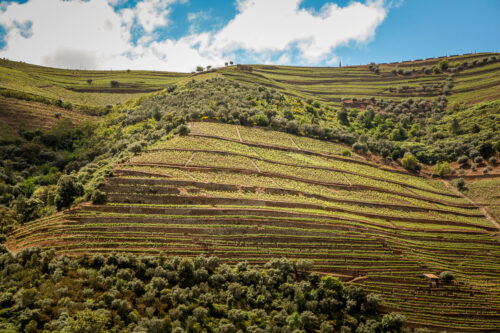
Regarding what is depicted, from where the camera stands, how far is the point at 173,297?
38.6 m

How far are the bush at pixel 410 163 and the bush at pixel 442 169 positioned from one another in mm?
4957

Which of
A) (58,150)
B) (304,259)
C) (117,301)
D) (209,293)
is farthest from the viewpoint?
(58,150)

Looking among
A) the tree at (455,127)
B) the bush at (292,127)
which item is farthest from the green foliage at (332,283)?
the tree at (455,127)

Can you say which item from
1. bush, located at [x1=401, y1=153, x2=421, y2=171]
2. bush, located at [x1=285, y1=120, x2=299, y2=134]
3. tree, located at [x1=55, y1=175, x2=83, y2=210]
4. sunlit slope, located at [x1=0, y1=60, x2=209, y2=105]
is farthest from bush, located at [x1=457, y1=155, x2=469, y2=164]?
sunlit slope, located at [x1=0, y1=60, x2=209, y2=105]

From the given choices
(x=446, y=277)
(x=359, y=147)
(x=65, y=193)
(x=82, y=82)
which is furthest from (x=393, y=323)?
(x=82, y=82)

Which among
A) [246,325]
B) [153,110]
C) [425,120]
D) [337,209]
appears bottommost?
[246,325]

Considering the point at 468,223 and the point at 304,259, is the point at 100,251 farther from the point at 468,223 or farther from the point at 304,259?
the point at 468,223

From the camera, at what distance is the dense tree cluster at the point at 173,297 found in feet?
111

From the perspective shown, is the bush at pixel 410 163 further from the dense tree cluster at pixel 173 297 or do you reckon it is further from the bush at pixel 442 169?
the dense tree cluster at pixel 173 297

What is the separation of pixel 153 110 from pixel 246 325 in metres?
76.1

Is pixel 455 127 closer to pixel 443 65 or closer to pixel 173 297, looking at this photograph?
pixel 443 65

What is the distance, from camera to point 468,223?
6881 centimetres

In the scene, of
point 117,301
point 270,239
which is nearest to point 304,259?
point 270,239

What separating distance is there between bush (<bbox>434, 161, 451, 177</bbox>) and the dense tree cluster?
63487 mm
